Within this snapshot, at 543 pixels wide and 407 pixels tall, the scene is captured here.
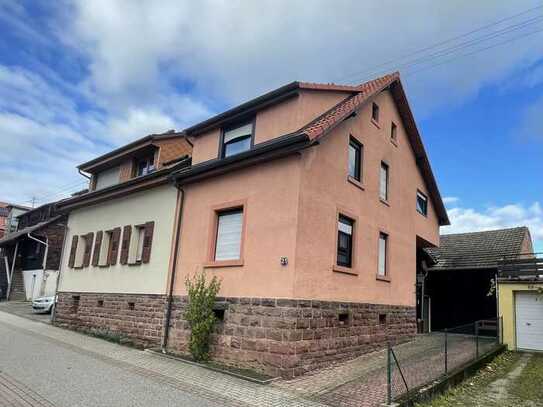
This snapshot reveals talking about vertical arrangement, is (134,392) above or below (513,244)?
below

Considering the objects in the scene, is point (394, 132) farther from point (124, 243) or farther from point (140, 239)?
point (124, 243)

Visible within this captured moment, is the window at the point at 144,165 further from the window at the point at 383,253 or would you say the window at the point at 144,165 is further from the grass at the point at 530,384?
the grass at the point at 530,384

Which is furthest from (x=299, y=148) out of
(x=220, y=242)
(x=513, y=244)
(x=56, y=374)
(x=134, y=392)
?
(x=513, y=244)

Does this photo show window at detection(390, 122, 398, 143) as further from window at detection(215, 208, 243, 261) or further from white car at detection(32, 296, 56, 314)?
white car at detection(32, 296, 56, 314)

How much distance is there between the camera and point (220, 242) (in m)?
12.8

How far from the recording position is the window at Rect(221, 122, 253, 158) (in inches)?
531

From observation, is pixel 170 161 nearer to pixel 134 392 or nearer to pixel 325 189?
pixel 325 189

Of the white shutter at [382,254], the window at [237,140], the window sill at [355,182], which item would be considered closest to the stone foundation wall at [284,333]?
the white shutter at [382,254]

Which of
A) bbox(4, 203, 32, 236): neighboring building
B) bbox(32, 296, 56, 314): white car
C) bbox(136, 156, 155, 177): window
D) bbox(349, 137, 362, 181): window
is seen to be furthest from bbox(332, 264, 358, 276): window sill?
bbox(4, 203, 32, 236): neighboring building

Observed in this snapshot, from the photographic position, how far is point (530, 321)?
1698 cm

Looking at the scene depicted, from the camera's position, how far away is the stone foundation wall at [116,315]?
46.1 feet

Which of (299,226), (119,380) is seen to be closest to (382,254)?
(299,226)

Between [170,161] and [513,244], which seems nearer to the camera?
[170,161]

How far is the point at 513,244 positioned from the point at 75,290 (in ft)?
66.9
